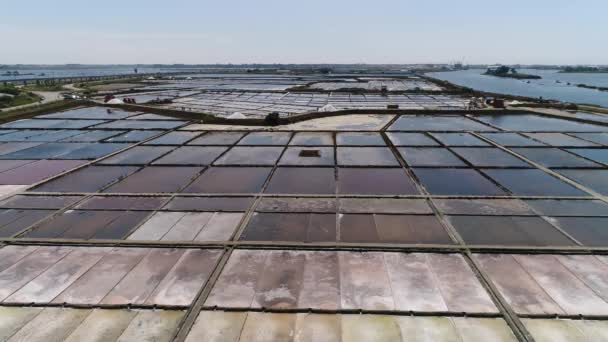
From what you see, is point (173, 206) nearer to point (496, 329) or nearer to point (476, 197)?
point (496, 329)

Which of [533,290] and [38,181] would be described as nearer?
[533,290]

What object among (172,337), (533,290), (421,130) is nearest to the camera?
Result: (172,337)

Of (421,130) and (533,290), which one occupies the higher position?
(421,130)

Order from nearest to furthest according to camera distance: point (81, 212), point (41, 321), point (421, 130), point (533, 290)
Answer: point (41, 321)
point (533, 290)
point (81, 212)
point (421, 130)

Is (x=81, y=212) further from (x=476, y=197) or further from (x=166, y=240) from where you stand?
(x=476, y=197)

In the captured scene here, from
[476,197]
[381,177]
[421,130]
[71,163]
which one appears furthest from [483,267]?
[71,163]

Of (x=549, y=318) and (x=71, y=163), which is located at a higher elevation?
(x=71, y=163)

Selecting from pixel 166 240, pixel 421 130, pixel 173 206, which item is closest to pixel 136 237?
pixel 166 240

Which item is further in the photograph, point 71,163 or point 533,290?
point 71,163

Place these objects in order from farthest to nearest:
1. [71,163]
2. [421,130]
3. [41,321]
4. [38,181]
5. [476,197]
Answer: [421,130]
[71,163]
[38,181]
[476,197]
[41,321]
